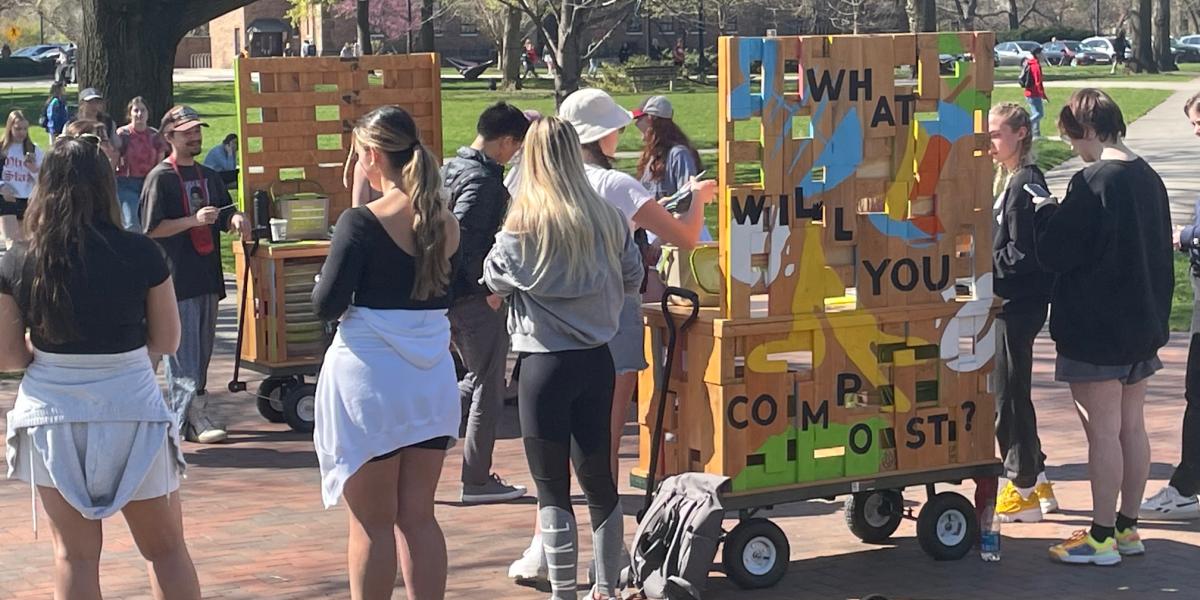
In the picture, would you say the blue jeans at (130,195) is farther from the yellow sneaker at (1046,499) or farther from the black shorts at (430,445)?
the black shorts at (430,445)

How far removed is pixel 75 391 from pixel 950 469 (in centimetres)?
356

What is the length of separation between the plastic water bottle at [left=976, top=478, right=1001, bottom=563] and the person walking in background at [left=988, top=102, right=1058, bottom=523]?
60cm

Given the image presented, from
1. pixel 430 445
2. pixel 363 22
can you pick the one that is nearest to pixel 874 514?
pixel 430 445

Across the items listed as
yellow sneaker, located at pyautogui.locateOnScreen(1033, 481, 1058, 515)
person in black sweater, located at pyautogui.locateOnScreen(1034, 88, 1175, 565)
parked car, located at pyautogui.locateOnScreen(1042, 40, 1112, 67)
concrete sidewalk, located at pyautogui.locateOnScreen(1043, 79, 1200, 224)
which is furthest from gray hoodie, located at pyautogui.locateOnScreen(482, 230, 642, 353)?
parked car, located at pyautogui.locateOnScreen(1042, 40, 1112, 67)

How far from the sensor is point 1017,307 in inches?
286

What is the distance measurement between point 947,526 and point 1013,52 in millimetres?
68416

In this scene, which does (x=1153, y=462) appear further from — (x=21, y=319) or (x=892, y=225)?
(x=21, y=319)

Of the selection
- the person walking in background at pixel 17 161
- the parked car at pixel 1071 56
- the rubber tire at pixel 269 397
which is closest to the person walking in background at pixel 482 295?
the rubber tire at pixel 269 397

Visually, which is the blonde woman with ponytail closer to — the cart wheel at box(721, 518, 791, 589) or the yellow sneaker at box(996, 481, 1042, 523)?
the cart wheel at box(721, 518, 791, 589)

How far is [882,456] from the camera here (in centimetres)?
664

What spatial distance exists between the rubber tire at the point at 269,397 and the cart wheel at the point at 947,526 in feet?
14.7

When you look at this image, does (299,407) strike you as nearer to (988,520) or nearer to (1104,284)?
(988,520)

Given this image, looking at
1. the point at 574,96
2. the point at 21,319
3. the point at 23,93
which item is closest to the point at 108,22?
the point at 574,96

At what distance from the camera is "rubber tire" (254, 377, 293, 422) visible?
9875mm
